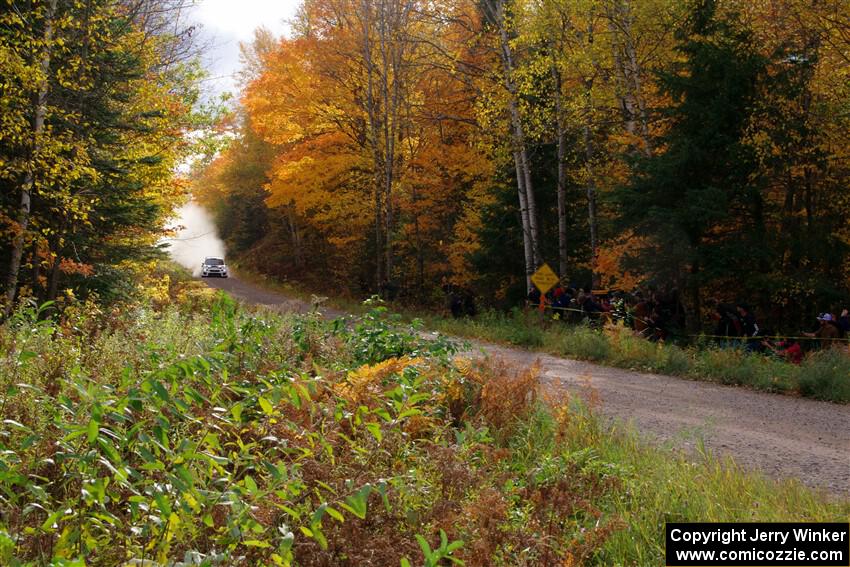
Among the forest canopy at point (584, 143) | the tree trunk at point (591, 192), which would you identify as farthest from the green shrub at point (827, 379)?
the tree trunk at point (591, 192)

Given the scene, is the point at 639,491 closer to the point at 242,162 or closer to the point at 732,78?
the point at 732,78

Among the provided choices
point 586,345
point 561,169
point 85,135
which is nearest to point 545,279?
point 586,345

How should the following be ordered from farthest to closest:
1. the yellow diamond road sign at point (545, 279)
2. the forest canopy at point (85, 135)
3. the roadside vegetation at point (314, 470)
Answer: the yellow diamond road sign at point (545, 279) → the forest canopy at point (85, 135) → the roadside vegetation at point (314, 470)

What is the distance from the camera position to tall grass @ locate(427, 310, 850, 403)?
36.0ft

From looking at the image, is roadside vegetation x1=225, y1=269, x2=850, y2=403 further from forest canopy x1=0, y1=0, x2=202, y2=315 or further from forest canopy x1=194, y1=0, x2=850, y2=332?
forest canopy x1=0, y1=0, x2=202, y2=315

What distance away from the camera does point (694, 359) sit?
13.3 metres

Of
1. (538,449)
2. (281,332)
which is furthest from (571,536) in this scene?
(281,332)

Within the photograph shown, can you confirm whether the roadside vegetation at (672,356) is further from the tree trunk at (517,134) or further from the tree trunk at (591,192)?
the tree trunk at (591,192)

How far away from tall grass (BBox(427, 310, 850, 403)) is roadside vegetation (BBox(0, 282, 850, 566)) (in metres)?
5.05

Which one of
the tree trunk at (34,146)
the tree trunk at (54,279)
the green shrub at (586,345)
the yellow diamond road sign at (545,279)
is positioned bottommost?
the green shrub at (586,345)

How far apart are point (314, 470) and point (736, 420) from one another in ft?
21.5

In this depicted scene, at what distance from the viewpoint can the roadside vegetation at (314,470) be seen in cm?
337

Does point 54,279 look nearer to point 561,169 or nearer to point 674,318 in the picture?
point 674,318

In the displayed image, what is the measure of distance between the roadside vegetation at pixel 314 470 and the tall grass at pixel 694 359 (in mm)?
5050
